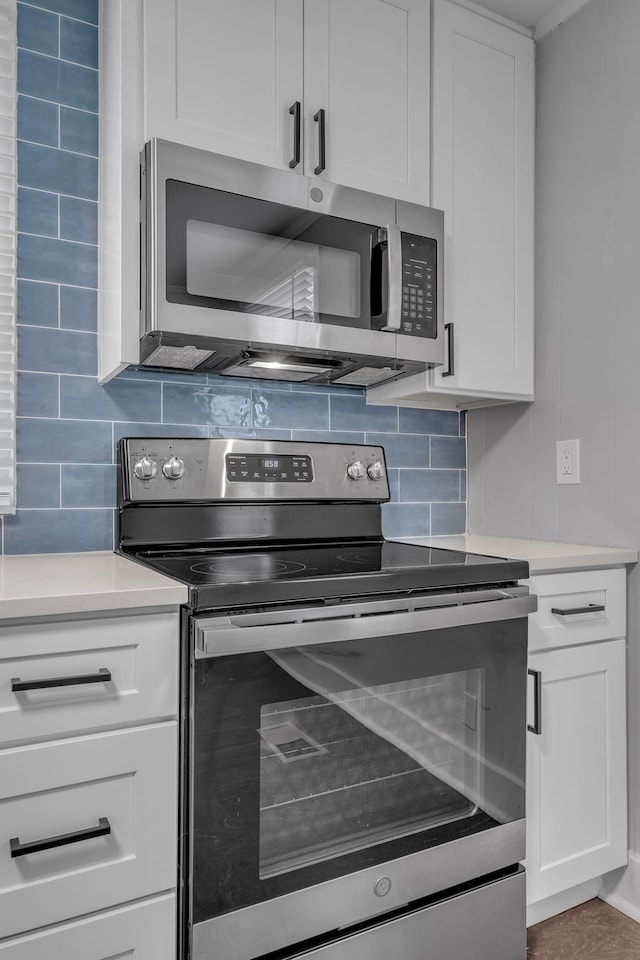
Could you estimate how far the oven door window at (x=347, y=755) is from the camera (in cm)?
112

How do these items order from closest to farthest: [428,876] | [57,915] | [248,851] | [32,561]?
1. [57,915]
2. [248,851]
3. [428,876]
4. [32,561]

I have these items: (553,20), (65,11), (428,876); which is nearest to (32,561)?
(428,876)

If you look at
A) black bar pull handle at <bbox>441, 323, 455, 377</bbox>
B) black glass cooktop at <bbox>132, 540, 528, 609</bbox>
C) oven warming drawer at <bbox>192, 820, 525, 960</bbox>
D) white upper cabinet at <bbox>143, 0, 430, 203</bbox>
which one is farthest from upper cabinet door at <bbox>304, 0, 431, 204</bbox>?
oven warming drawer at <bbox>192, 820, 525, 960</bbox>

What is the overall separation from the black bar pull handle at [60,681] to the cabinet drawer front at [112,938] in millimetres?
394

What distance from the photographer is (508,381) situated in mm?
1963

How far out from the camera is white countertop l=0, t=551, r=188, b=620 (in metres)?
1.00

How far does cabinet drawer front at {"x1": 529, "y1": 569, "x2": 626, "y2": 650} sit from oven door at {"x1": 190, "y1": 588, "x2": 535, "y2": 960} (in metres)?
0.15

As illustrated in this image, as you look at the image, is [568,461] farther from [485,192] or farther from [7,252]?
[7,252]

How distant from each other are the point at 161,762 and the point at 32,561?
2.01 feet

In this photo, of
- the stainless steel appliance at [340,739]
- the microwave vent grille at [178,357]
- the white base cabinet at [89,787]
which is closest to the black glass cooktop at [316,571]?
the stainless steel appliance at [340,739]

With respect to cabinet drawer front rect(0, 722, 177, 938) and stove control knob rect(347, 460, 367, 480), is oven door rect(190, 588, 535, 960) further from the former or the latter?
stove control knob rect(347, 460, 367, 480)

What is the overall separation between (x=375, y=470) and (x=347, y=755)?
88 centimetres

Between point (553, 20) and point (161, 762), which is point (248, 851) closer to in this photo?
point (161, 762)

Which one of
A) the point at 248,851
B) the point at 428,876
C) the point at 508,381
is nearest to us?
the point at 248,851
